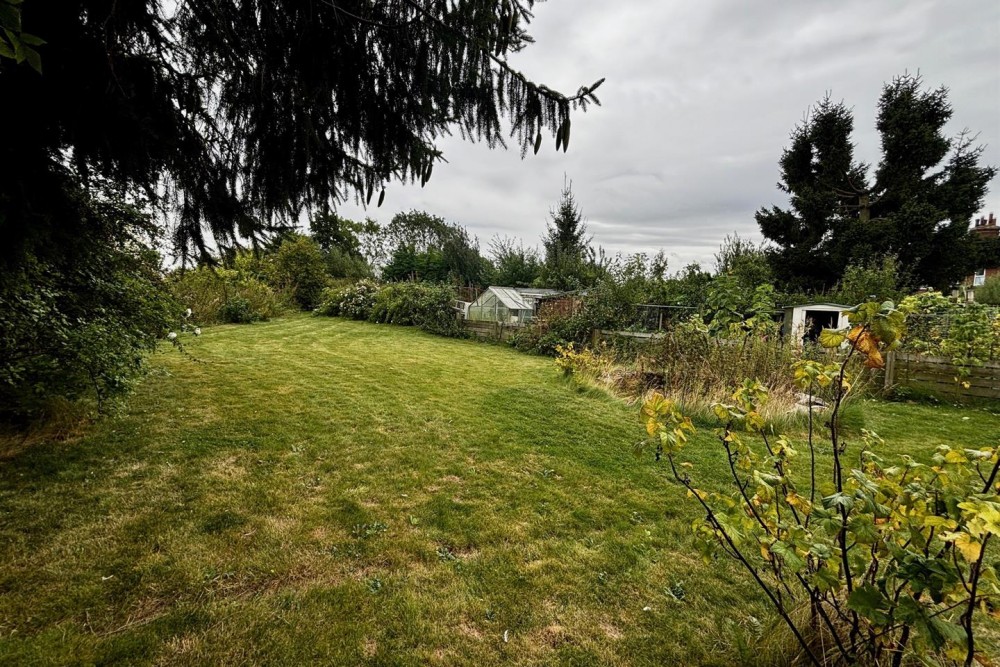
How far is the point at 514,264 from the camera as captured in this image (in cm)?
2097

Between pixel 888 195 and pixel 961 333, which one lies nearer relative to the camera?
pixel 961 333

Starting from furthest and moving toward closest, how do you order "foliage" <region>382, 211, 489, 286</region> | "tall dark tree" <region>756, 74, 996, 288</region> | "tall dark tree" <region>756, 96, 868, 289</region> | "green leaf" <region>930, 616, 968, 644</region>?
1. "foliage" <region>382, 211, 489, 286</region>
2. "tall dark tree" <region>756, 96, 868, 289</region>
3. "tall dark tree" <region>756, 74, 996, 288</region>
4. "green leaf" <region>930, 616, 968, 644</region>

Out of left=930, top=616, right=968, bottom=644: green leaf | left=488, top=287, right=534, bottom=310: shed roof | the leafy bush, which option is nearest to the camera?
left=930, top=616, right=968, bottom=644: green leaf

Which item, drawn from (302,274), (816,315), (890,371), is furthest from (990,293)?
(302,274)

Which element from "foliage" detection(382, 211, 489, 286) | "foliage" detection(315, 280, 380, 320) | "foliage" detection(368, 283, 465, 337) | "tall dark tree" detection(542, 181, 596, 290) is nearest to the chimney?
"tall dark tree" detection(542, 181, 596, 290)

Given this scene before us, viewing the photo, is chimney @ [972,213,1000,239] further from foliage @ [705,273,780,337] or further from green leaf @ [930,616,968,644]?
green leaf @ [930,616,968,644]

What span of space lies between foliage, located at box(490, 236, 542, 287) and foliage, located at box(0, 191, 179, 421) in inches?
673

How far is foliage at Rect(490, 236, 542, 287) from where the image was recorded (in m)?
20.7

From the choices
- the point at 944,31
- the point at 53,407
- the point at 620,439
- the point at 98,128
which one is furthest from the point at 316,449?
the point at 944,31

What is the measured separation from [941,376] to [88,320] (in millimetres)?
11102

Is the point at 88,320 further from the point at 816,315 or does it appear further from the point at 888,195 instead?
the point at 888,195

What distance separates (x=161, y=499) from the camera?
2.74 metres

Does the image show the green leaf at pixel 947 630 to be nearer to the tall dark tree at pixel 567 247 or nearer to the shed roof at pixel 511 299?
the shed roof at pixel 511 299

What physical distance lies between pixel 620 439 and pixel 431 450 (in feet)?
6.93
